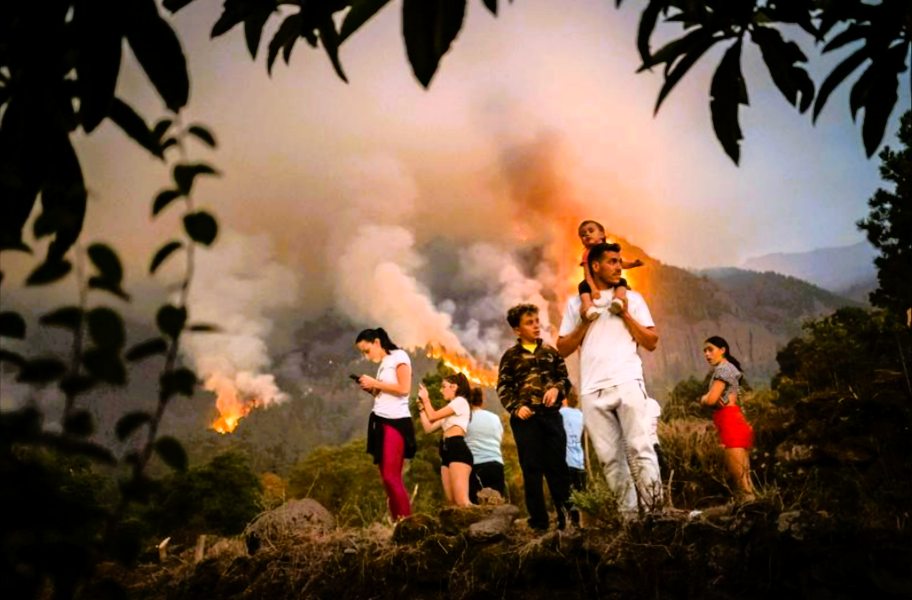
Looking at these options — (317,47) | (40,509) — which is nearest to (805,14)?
(317,47)

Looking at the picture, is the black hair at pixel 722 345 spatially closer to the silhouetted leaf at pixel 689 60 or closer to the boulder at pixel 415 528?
the boulder at pixel 415 528

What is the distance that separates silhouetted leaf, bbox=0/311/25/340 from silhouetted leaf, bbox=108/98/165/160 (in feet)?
0.92

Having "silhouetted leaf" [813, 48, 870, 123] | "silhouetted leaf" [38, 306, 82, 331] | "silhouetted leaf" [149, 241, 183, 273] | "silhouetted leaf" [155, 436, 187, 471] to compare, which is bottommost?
"silhouetted leaf" [155, 436, 187, 471]

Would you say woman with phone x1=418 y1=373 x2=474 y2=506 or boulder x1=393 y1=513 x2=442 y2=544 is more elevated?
woman with phone x1=418 y1=373 x2=474 y2=506

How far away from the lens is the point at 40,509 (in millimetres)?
541

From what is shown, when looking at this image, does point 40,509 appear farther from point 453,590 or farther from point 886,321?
point 886,321

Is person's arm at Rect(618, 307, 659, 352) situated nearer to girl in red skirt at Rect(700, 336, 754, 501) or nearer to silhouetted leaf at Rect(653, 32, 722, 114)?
girl in red skirt at Rect(700, 336, 754, 501)

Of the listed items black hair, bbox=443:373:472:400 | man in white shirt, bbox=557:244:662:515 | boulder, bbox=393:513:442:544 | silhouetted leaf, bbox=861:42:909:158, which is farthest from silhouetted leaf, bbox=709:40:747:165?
black hair, bbox=443:373:472:400

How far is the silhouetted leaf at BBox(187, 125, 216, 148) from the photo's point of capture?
0.75 metres

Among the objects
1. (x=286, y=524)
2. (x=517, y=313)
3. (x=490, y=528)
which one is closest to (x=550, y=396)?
(x=517, y=313)

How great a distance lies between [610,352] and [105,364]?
11.5ft

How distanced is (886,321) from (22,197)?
880cm

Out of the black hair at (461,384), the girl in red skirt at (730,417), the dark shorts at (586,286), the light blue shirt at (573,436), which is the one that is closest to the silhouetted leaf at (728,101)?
the dark shorts at (586,286)

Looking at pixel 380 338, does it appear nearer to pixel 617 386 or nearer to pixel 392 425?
pixel 392 425
